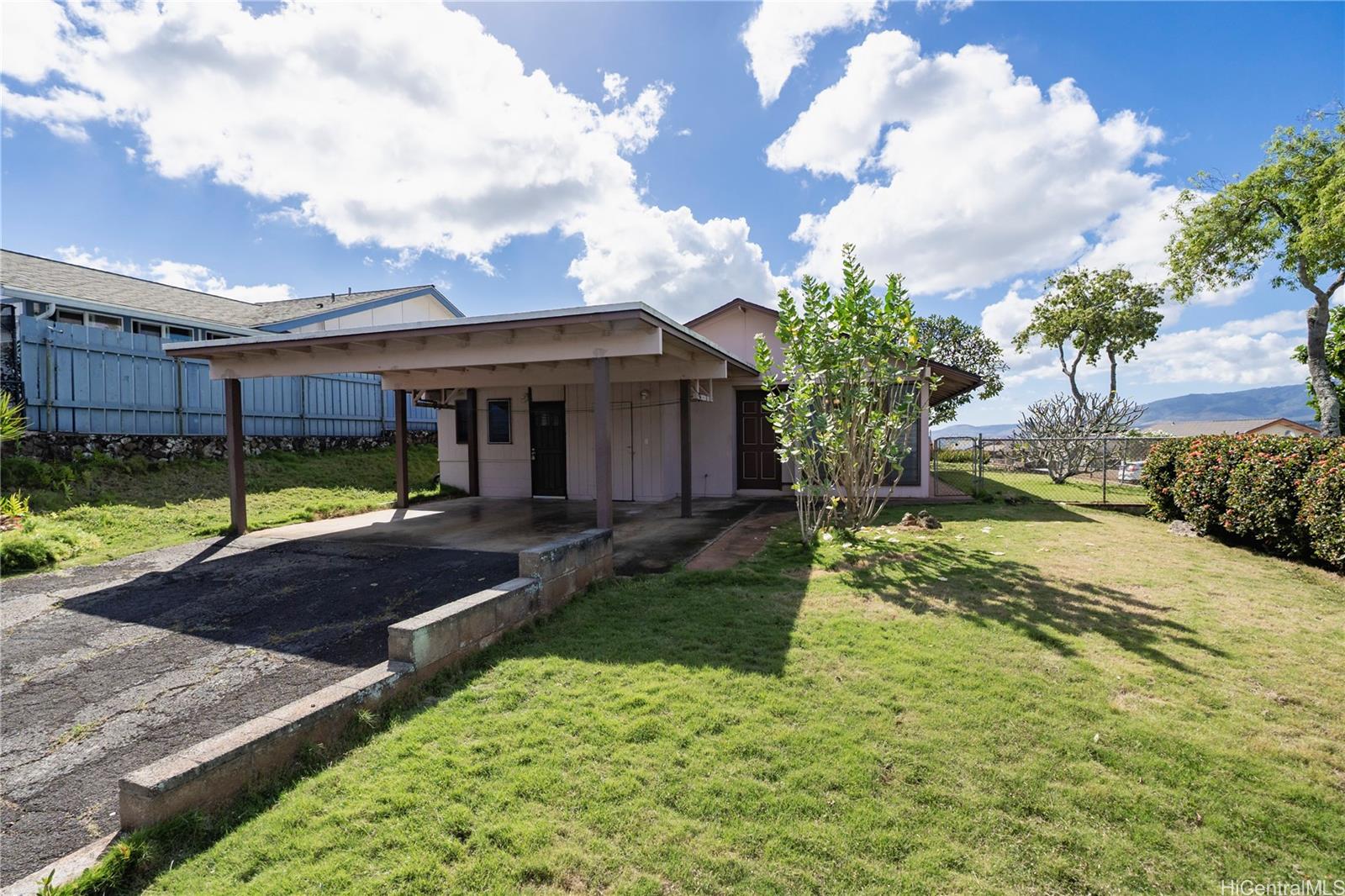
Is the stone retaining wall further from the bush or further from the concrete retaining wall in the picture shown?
the concrete retaining wall

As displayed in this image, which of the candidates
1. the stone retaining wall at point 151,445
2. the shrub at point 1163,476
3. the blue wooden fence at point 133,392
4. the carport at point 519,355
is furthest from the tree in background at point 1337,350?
the stone retaining wall at point 151,445

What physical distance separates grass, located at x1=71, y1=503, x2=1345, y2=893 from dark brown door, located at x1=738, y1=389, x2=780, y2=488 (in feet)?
25.9

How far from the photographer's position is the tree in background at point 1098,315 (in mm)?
24547

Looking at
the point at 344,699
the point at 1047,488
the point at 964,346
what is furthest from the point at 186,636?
the point at 964,346

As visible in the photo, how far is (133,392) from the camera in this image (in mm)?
10891

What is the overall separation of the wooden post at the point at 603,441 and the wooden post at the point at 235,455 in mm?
5811

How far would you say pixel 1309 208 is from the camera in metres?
13.4

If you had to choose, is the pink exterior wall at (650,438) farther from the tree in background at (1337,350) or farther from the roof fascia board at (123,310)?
the tree in background at (1337,350)

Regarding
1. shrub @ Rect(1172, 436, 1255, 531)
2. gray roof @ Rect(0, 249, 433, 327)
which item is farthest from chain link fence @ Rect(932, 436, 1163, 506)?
gray roof @ Rect(0, 249, 433, 327)

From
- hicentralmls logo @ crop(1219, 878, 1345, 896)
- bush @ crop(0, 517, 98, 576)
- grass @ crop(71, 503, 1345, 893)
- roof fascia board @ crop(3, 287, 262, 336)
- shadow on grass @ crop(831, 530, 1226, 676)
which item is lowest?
hicentralmls logo @ crop(1219, 878, 1345, 896)

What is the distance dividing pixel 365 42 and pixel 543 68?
2924 millimetres

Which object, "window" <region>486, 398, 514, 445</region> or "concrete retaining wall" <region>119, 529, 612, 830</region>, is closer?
"concrete retaining wall" <region>119, 529, 612, 830</region>

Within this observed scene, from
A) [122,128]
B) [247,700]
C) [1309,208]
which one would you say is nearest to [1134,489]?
[1309,208]

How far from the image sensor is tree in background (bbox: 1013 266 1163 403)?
2455 cm
